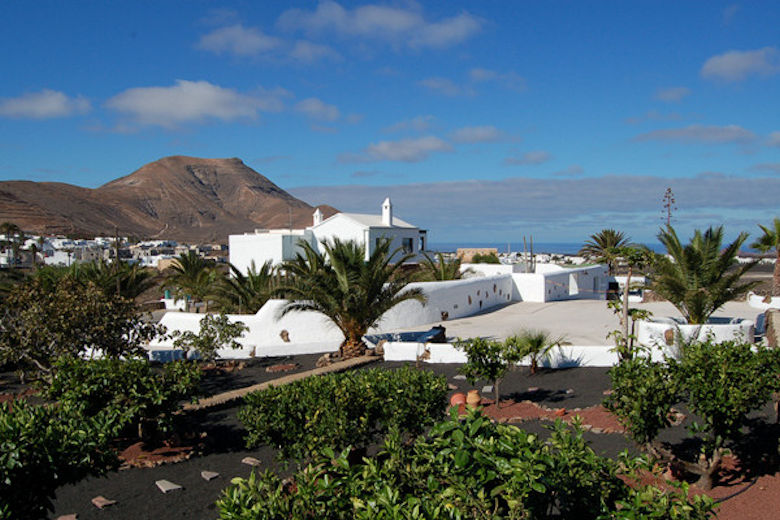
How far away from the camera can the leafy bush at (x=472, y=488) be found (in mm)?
3348

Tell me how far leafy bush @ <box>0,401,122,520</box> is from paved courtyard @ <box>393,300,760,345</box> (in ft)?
42.4

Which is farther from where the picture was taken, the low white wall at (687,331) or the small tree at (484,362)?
the low white wall at (687,331)

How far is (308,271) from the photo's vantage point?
15781mm

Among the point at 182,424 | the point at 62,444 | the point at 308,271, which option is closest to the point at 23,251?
the point at 308,271

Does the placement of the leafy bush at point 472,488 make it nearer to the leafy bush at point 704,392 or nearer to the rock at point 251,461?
the leafy bush at point 704,392

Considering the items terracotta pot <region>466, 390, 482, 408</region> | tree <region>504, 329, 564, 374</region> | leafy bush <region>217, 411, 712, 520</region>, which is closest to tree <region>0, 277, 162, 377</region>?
terracotta pot <region>466, 390, 482, 408</region>

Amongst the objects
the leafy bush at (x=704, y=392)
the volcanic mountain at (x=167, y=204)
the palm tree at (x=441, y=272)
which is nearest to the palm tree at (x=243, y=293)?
the palm tree at (x=441, y=272)

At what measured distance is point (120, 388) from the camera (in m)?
7.37

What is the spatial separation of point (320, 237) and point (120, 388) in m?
29.4

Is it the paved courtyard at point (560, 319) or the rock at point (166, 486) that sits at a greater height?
the paved courtyard at point (560, 319)

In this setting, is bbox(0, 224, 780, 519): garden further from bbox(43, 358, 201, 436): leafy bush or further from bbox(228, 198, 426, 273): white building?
bbox(228, 198, 426, 273): white building

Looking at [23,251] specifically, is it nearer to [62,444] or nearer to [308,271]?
[308,271]

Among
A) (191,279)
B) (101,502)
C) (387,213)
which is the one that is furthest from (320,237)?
(101,502)

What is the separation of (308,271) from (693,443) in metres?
10.6
